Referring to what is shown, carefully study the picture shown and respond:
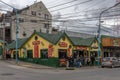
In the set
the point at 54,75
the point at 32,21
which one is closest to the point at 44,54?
the point at 54,75

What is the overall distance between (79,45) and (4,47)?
12.1 m

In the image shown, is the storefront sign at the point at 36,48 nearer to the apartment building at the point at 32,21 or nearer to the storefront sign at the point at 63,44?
the storefront sign at the point at 63,44

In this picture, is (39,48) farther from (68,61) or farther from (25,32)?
(25,32)

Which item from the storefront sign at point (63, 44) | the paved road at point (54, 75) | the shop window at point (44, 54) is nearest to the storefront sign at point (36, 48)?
the shop window at point (44, 54)

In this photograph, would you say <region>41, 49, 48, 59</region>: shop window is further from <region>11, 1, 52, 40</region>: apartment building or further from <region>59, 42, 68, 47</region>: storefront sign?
<region>11, 1, 52, 40</region>: apartment building

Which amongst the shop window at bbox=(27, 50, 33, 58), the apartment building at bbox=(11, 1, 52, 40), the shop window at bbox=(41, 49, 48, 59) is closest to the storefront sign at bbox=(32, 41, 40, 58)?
the shop window at bbox=(27, 50, 33, 58)

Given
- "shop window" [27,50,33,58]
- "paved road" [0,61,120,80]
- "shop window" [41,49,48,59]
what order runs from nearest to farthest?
"paved road" [0,61,120,80] < "shop window" [41,49,48,59] < "shop window" [27,50,33,58]

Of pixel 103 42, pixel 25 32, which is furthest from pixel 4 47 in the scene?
pixel 25 32

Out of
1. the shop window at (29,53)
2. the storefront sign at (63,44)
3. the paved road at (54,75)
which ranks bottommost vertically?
the paved road at (54,75)

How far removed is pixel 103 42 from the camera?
178ft

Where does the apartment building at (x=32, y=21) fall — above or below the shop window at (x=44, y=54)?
above

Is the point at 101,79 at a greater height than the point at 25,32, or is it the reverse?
the point at 25,32

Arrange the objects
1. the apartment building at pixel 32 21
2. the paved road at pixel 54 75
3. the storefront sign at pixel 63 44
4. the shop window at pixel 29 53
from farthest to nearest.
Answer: the apartment building at pixel 32 21 < the shop window at pixel 29 53 < the storefront sign at pixel 63 44 < the paved road at pixel 54 75

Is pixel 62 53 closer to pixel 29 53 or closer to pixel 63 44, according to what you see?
pixel 63 44
